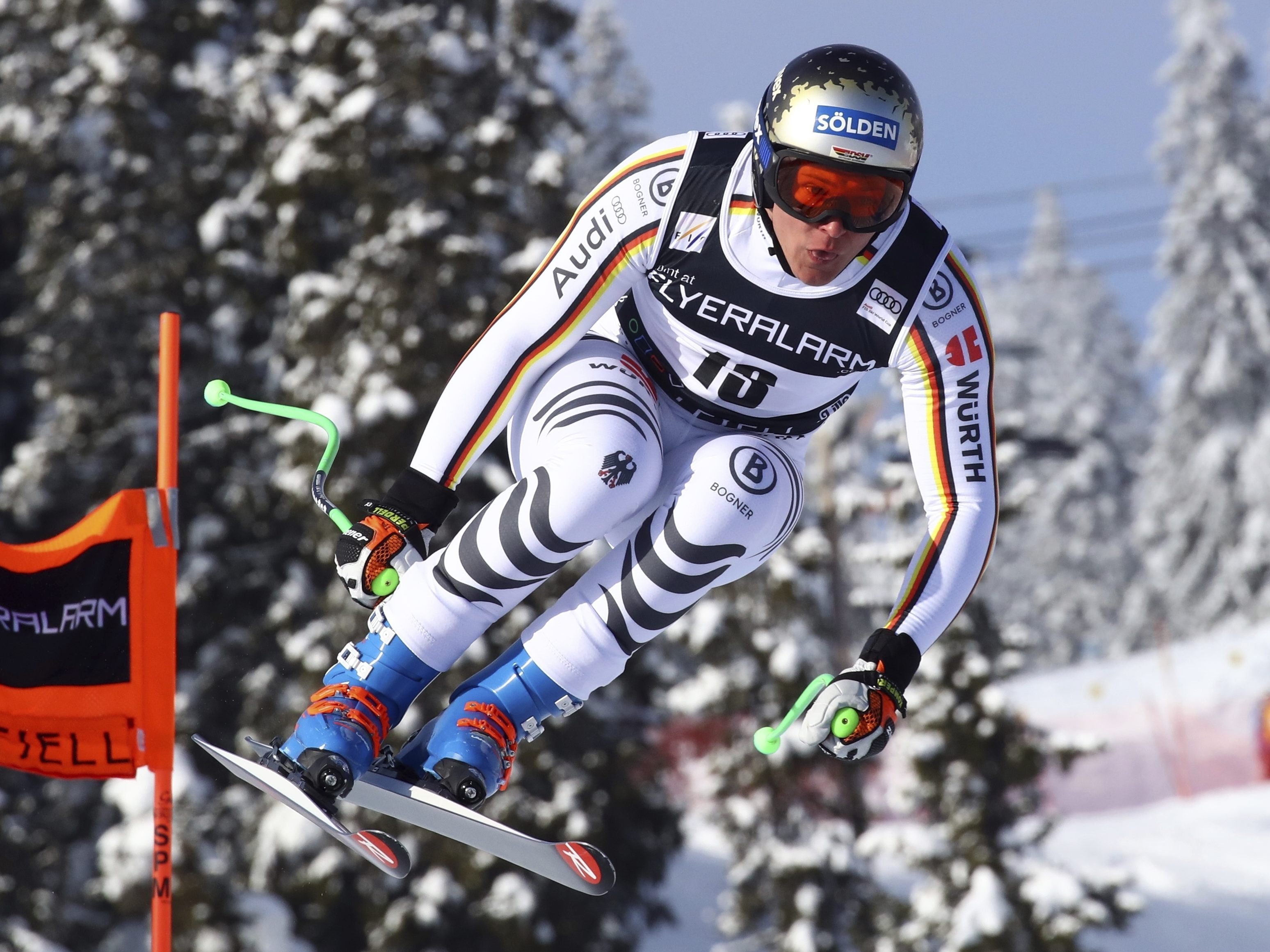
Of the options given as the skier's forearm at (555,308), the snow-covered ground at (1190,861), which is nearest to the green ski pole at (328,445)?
the skier's forearm at (555,308)

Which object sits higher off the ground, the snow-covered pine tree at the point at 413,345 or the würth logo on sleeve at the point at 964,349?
the snow-covered pine tree at the point at 413,345

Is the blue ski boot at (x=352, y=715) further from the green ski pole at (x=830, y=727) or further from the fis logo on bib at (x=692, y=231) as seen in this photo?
the fis logo on bib at (x=692, y=231)

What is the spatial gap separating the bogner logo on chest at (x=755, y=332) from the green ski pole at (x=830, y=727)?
2.76ft

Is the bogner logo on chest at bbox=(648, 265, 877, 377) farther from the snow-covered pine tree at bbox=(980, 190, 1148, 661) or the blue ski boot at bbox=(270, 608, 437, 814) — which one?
the snow-covered pine tree at bbox=(980, 190, 1148, 661)

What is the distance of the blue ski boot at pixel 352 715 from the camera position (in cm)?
372

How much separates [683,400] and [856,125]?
92cm

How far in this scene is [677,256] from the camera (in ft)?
13.0

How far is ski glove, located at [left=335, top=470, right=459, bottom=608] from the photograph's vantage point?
3850 millimetres

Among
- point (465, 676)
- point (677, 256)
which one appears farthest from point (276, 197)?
point (677, 256)

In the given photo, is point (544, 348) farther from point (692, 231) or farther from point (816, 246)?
point (816, 246)

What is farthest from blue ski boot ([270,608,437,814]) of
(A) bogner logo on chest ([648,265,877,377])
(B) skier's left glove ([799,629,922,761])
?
(A) bogner logo on chest ([648,265,877,377])

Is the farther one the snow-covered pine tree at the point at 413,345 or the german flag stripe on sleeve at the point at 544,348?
the snow-covered pine tree at the point at 413,345

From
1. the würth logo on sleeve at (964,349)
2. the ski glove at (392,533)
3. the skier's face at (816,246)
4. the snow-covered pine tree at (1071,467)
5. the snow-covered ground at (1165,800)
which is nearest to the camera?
the skier's face at (816,246)

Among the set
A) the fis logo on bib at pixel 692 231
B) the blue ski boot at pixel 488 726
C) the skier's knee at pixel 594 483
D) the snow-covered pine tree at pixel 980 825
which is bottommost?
the blue ski boot at pixel 488 726
